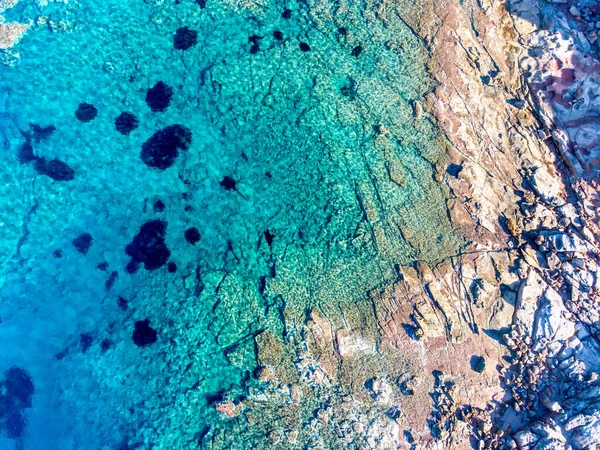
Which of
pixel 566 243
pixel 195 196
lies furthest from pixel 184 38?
pixel 566 243

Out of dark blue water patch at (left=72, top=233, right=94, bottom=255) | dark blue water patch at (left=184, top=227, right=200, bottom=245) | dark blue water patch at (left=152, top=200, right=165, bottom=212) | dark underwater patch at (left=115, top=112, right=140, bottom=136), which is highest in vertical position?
dark underwater patch at (left=115, top=112, right=140, bottom=136)

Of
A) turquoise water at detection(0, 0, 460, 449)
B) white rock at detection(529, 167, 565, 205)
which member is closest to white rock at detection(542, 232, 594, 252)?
white rock at detection(529, 167, 565, 205)

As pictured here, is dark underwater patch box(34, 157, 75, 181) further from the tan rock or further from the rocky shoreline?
the rocky shoreline

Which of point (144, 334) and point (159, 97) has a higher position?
point (159, 97)

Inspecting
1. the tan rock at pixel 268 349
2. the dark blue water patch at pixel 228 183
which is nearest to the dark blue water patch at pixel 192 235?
the dark blue water patch at pixel 228 183

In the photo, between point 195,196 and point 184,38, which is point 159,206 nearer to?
point 195,196

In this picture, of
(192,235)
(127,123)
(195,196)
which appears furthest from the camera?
(127,123)

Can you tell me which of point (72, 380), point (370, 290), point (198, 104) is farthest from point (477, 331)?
point (72, 380)

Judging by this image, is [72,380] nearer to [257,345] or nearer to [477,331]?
[257,345]
